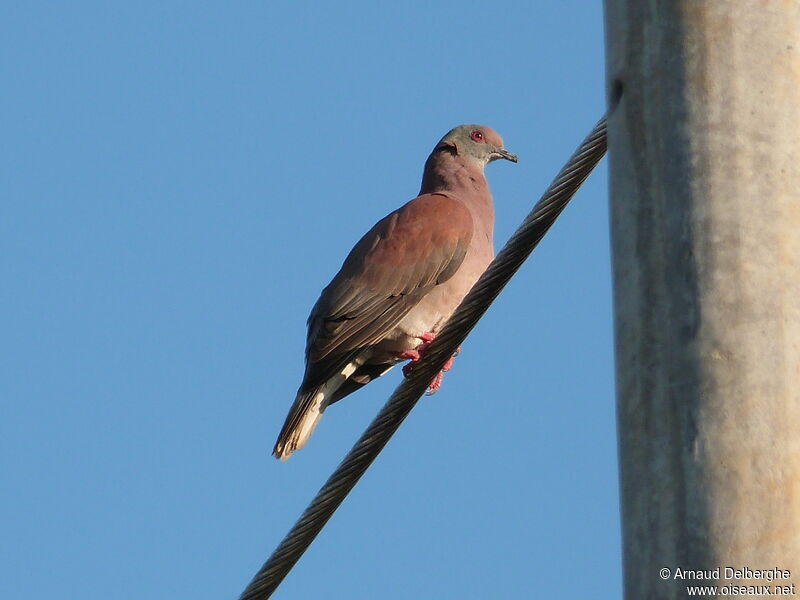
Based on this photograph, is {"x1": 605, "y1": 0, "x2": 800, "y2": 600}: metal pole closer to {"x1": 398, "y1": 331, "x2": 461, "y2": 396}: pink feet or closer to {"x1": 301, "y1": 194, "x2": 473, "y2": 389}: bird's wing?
{"x1": 301, "y1": 194, "x2": 473, "y2": 389}: bird's wing

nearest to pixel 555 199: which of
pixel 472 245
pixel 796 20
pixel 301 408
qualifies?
pixel 796 20

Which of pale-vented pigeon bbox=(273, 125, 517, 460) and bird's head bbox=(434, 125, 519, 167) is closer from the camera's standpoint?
pale-vented pigeon bbox=(273, 125, 517, 460)

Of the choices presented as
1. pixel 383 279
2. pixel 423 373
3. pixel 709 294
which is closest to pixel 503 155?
pixel 383 279

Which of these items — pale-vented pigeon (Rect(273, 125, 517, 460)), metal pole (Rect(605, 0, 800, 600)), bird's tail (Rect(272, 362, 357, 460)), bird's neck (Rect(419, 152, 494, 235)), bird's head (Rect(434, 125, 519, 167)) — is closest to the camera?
metal pole (Rect(605, 0, 800, 600))

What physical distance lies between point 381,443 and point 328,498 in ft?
0.65

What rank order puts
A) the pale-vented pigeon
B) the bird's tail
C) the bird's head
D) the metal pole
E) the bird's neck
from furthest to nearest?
1. the bird's head
2. the bird's neck
3. the pale-vented pigeon
4. the bird's tail
5. the metal pole

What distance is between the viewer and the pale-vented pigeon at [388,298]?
5.88 metres

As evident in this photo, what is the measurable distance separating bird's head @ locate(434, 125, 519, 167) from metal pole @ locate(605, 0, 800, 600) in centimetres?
560

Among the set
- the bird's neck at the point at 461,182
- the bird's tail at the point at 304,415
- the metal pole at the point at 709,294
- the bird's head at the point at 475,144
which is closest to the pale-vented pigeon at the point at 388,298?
the bird's tail at the point at 304,415

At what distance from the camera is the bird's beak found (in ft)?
25.3

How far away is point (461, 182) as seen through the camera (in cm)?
721

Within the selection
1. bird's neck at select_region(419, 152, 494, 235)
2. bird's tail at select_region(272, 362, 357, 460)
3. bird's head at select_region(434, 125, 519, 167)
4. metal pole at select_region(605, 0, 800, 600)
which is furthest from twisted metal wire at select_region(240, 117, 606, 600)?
bird's head at select_region(434, 125, 519, 167)

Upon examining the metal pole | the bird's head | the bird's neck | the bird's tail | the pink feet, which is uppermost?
the bird's head

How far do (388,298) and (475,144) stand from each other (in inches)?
72.3
